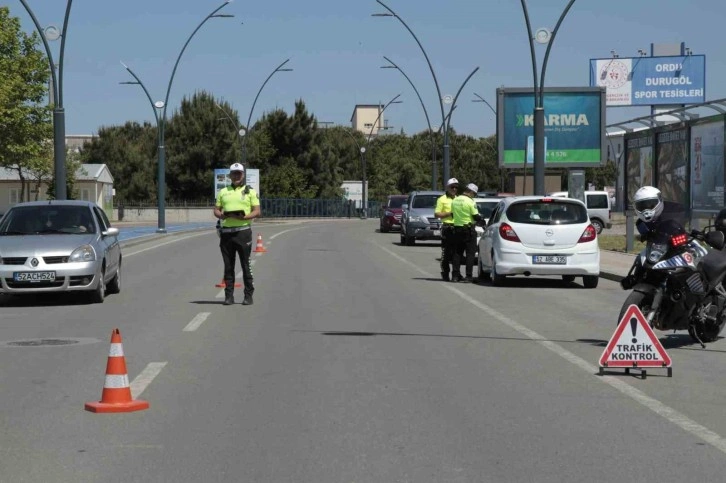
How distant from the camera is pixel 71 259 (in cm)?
1639

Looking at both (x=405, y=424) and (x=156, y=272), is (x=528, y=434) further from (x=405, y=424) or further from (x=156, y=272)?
(x=156, y=272)

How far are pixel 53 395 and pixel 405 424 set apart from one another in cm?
284

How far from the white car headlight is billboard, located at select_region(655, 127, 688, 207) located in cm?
2455

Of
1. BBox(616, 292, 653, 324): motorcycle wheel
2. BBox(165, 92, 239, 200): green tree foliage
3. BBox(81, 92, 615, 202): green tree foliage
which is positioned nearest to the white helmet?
BBox(616, 292, 653, 324): motorcycle wheel

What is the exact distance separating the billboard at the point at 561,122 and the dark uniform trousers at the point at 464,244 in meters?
33.7

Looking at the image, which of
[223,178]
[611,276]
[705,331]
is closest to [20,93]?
[223,178]

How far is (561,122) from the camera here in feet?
181

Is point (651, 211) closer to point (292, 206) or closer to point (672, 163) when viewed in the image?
point (672, 163)

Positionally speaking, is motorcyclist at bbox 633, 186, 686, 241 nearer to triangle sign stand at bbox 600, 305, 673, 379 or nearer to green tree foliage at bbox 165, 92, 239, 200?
triangle sign stand at bbox 600, 305, 673, 379

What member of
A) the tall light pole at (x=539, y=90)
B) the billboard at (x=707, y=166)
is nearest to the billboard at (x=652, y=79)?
the billboard at (x=707, y=166)

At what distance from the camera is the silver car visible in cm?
1617

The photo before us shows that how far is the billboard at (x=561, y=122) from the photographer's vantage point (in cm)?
5484

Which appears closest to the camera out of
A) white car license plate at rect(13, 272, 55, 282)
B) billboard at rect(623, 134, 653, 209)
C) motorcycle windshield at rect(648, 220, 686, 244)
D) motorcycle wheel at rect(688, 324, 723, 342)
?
motorcycle windshield at rect(648, 220, 686, 244)

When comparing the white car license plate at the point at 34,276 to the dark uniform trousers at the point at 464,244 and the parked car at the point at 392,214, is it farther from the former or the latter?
the parked car at the point at 392,214
